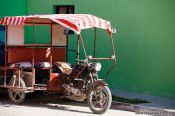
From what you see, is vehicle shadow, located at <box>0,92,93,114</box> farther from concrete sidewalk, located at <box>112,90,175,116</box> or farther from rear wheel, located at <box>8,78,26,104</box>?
concrete sidewalk, located at <box>112,90,175,116</box>

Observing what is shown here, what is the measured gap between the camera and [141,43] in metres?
11.9

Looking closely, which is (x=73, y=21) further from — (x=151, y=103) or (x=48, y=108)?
(x=151, y=103)

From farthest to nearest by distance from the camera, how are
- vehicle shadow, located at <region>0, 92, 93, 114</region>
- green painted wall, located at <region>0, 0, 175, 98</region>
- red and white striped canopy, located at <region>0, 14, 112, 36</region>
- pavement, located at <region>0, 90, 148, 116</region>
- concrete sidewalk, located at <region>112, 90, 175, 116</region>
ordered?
green painted wall, located at <region>0, 0, 175, 98</region> < vehicle shadow, located at <region>0, 92, 93, 114</region> < concrete sidewalk, located at <region>112, 90, 175, 116</region> < pavement, located at <region>0, 90, 148, 116</region> < red and white striped canopy, located at <region>0, 14, 112, 36</region>

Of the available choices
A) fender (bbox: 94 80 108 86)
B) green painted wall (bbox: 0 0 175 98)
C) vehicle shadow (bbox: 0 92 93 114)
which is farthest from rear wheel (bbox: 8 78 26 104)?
green painted wall (bbox: 0 0 175 98)

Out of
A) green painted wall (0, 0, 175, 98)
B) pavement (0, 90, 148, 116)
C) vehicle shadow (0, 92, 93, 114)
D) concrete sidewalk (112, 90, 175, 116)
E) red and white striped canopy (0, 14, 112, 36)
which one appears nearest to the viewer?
red and white striped canopy (0, 14, 112, 36)

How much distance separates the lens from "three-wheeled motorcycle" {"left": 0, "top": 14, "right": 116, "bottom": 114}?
945cm

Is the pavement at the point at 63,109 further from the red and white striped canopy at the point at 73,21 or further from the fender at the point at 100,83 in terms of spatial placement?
the red and white striped canopy at the point at 73,21

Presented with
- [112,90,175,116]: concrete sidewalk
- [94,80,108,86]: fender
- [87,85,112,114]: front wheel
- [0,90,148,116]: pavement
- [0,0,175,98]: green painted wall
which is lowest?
[0,90,148,116]: pavement

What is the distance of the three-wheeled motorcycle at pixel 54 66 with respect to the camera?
9453 mm

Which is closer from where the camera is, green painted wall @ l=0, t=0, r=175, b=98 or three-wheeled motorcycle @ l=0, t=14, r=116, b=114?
three-wheeled motorcycle @ l=0, t=14, r=116, b=114

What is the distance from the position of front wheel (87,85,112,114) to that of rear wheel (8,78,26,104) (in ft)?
6.07

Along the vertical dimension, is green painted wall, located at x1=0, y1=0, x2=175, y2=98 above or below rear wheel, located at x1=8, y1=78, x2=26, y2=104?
above

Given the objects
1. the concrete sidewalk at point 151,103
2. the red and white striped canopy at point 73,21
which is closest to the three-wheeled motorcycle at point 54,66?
the red and white striped canopy at point 73,21

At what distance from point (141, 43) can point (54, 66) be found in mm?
2777
